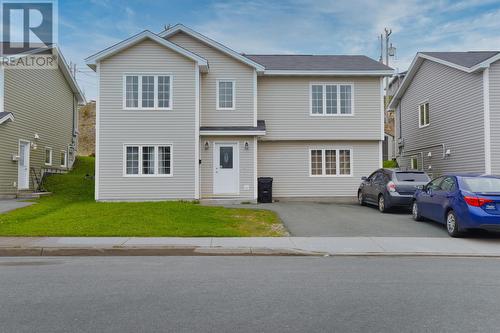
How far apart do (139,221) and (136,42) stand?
8.12m

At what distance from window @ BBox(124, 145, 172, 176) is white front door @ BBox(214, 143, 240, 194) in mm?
2082

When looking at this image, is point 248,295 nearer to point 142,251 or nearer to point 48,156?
point 142,251

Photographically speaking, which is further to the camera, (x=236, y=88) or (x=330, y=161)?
(x=330, y=161)

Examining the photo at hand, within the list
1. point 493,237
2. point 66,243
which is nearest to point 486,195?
point 493,237

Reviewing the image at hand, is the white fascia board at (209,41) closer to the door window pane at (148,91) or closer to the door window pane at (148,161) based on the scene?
the door window pane at (148,91)

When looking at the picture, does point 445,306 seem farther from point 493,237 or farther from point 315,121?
point 315,121

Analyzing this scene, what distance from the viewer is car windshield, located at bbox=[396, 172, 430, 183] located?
47.1 feet

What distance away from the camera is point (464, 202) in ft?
32.6

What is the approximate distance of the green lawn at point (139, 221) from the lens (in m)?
10.5

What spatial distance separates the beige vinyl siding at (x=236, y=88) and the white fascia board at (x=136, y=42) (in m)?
1.51

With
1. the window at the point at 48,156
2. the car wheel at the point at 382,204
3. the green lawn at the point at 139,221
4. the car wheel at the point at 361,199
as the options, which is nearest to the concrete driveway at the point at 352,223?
the car wheel at the point at 382,204

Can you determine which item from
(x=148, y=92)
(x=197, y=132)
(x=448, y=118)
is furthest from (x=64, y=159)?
(x=448, y=118)

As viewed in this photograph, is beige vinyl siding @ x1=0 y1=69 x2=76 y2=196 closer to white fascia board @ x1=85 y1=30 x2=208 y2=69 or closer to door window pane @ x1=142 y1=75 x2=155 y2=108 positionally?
white fascia board @ x1=85 y1=30 x2=208 y2=69

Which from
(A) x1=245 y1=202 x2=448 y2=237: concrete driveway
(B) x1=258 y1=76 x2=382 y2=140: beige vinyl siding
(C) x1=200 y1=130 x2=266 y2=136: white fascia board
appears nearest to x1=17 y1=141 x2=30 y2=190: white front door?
(C) x1=200 y1=130 x2=266 y2=136: white fascia board
